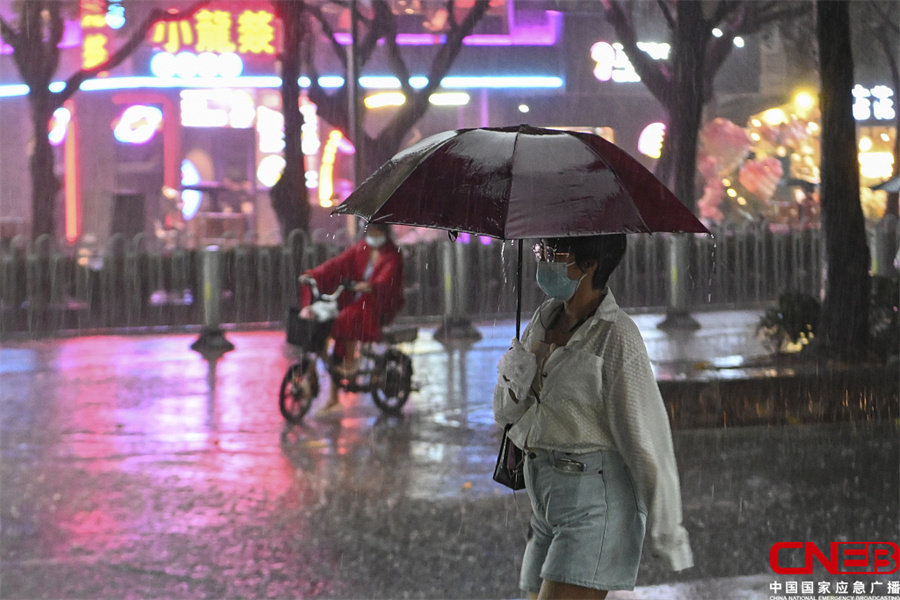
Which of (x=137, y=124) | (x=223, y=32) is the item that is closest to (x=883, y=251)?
(x=223, y=32)

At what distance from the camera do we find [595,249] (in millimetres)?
2881

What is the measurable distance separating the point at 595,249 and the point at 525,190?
0.29m

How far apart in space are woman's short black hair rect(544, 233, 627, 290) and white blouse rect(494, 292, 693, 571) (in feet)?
0.26

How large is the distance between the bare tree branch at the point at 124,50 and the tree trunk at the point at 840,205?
12685mm

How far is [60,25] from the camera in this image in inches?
722

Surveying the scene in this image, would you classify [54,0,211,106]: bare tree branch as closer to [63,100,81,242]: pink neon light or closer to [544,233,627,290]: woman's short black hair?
[63,100,81,242]: pink neon light

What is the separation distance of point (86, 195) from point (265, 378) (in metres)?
14.2

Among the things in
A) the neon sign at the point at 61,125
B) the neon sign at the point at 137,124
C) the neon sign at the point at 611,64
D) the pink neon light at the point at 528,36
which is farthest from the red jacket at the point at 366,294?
the neon sign at the point at 137,124

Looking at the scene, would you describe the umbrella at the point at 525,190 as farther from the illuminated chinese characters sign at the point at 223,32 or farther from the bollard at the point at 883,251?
the illuminated chinese characters sign at the point at 223,32

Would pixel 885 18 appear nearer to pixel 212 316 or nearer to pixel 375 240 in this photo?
pixel 212 316

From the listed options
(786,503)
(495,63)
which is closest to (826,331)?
(786,503)

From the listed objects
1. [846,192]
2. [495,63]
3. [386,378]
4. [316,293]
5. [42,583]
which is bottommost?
[42,583]

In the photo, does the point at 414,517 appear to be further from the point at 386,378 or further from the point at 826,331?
the point at 826,331

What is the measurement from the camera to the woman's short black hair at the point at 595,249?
2867mm
